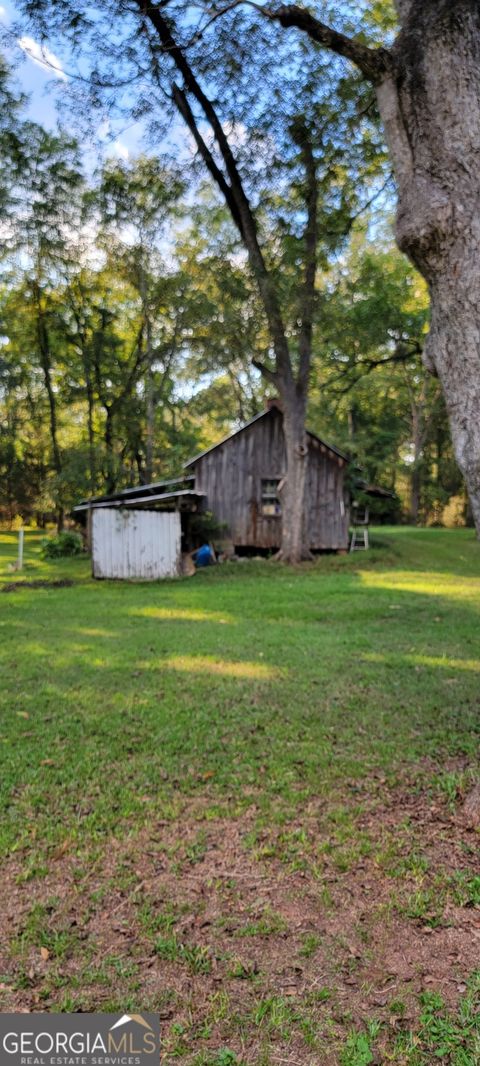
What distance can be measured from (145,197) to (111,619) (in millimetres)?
10180

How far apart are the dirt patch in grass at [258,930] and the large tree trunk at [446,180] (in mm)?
1935

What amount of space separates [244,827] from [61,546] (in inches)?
777

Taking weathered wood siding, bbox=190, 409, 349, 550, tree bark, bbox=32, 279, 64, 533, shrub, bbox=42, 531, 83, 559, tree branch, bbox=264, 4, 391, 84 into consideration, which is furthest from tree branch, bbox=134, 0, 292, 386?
tree bark, bbox=32, 279, 64, 533

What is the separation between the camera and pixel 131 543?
15523 millimetres

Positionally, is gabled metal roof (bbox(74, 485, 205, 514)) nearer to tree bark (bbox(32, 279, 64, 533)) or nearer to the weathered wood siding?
the weathered wood siding

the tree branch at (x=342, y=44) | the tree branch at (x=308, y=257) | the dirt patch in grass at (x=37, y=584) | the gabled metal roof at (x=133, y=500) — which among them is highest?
the tree branch at (x=308, y=257)

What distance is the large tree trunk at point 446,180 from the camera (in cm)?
318

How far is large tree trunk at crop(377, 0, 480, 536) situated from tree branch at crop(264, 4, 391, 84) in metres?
0.10

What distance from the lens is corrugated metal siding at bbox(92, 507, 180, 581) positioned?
50.7 ft

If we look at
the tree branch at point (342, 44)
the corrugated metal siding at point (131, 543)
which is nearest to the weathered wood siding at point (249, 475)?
the corrugated metal siding at point (131, 543)

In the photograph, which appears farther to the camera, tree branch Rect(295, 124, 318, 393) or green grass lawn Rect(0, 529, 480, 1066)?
tree branch Rect(295, 124, 318, 393)

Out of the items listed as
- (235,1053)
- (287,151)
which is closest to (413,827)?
(235,1053)

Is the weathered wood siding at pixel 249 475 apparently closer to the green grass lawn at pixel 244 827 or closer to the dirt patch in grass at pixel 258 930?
the green grass lawn at pixel 244 827

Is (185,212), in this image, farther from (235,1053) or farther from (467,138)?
(235,1053)
